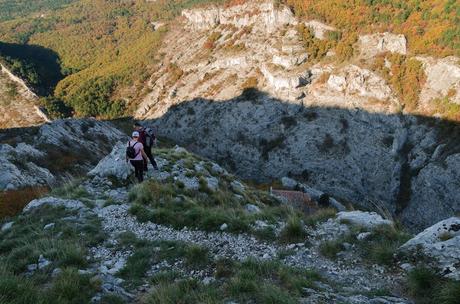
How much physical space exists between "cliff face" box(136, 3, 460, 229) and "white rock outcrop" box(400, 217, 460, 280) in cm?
4292

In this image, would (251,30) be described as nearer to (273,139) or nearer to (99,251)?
(273,139)

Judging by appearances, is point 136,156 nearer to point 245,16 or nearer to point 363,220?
point 363,220

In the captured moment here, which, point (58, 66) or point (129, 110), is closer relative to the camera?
point (129, 110)

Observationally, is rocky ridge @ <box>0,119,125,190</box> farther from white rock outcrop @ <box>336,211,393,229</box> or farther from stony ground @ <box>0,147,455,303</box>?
white rock outcrop @ <box>336,211,393,229</box>

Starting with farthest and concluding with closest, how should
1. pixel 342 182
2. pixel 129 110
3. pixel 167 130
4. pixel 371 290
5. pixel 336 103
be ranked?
pixel 129 110 → pixel 167 130 → pixel 336 103 → pixel 342 182 → pixel 371 290

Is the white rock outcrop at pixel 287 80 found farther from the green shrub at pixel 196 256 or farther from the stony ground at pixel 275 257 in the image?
the green shrub at pixel 196 256

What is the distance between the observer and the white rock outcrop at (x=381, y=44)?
8450 centimetres

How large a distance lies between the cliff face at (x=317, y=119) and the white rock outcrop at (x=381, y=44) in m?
0.22

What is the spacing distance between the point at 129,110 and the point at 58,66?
8604 centimetres

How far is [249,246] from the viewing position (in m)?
11.9

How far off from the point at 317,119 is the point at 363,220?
7168cm

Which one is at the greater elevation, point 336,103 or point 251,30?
point 251,30

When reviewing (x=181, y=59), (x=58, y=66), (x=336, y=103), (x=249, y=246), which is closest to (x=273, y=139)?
(x=336, y=103)

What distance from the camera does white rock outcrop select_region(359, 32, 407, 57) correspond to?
277ft
